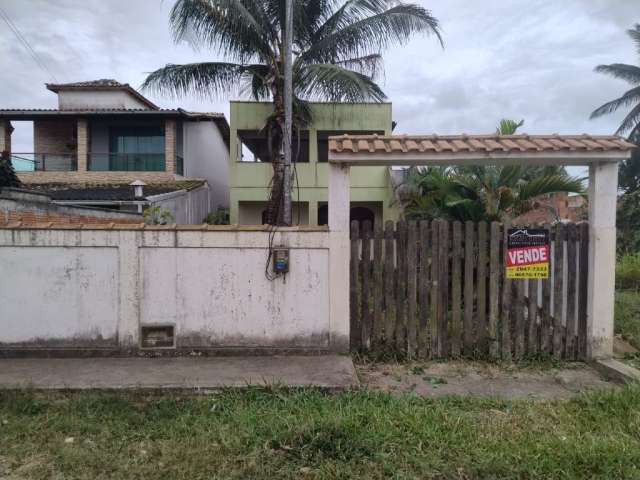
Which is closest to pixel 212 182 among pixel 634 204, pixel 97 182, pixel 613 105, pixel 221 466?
pixel 97 182

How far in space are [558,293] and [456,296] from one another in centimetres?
116

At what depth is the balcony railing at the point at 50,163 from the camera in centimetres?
1809

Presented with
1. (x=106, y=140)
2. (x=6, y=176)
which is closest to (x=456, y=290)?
(x=6, y=176)

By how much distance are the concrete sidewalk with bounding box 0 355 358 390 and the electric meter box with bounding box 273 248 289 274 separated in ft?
3.26

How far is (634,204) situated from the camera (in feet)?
49.6

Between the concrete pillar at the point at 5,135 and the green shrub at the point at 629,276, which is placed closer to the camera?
the green shrub at the point at 629,276

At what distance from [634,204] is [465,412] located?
48.2 feet

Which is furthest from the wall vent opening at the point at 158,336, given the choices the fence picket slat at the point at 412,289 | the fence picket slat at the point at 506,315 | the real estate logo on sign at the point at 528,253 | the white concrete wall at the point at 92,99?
the white concrete wall at the point at 92,99

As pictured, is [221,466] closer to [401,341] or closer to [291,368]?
[291,368]

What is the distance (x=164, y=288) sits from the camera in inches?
204

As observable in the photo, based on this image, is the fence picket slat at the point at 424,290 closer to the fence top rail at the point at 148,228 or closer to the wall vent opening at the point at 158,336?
the fence top rail at the point at 148,228

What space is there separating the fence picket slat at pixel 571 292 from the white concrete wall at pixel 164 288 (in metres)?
2.63

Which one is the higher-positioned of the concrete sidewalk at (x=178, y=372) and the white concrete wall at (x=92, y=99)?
the white concrete wall at (x=92, y=99)

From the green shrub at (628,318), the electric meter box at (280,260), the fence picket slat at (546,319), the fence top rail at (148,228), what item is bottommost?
the green shrub at (628,318)
